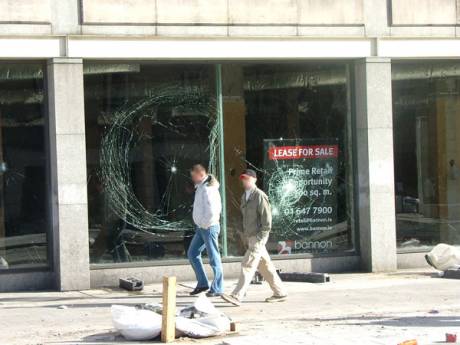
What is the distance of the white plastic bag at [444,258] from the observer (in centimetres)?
1500

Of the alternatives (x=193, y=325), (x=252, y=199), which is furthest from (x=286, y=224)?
(x=193, y=325)

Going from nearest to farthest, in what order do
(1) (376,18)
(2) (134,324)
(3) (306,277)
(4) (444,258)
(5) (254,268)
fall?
(2) (134,324) → (5) (254,268) → (3) (306,277) → (4) (444,258) → (1) (376,18)

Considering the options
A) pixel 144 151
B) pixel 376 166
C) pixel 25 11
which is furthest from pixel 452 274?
pixel 25 11

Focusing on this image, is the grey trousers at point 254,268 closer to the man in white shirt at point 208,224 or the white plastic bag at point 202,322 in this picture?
the man in white shirt at point 208,224

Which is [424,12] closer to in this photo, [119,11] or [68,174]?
[119,11]

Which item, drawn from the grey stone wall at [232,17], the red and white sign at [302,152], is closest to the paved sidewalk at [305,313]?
the red and white sign at [302,152]

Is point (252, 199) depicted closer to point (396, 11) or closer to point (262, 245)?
point (262, 245)

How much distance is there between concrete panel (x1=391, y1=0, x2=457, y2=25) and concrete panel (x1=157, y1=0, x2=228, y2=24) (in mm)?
2932

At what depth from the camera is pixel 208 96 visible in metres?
14.7

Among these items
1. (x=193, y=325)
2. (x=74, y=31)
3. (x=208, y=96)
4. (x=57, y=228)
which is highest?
(x=74, y=31)

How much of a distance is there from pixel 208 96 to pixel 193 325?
5509mm

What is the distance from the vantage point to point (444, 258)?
1501 cm

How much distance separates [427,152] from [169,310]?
7.53 meters

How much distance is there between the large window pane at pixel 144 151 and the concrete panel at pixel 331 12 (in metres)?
1.74
